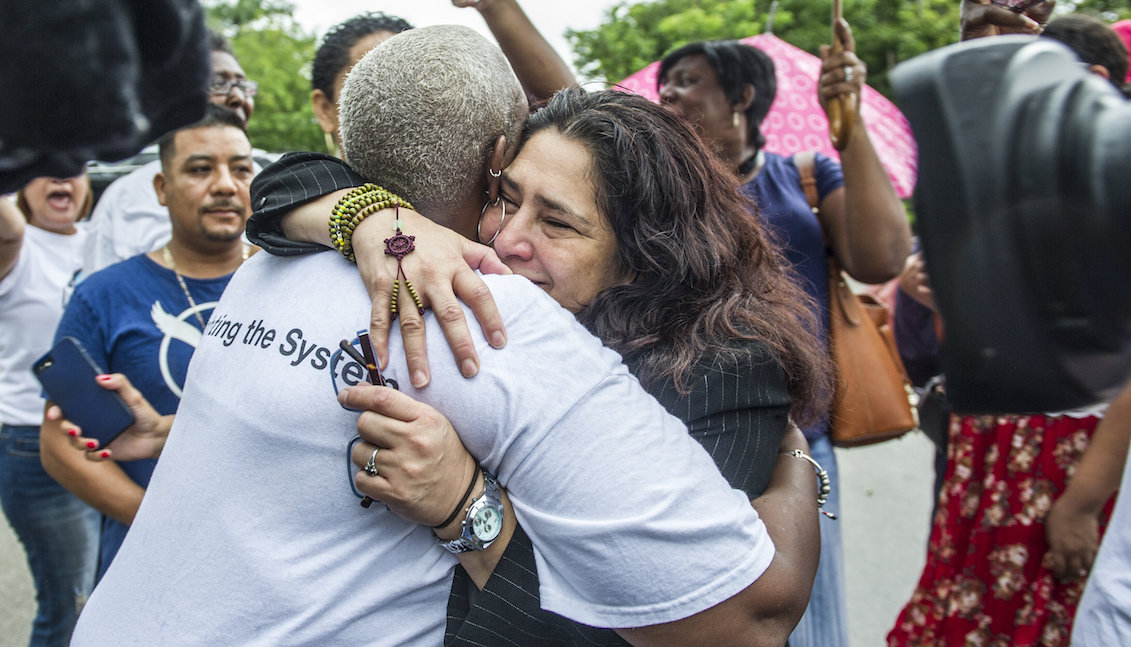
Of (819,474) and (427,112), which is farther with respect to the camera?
(819,474)

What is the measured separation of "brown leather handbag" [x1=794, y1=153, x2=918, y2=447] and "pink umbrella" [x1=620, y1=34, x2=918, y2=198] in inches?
59.6

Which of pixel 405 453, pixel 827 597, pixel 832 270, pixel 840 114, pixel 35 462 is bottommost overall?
pixel 827 597

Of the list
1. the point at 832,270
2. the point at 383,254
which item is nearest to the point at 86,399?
the point at 383,254

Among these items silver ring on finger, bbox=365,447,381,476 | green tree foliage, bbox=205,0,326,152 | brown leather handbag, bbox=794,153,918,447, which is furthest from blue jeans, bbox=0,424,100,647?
green tree foliage, bbox=205,0,326,152

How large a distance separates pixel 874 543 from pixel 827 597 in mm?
2188

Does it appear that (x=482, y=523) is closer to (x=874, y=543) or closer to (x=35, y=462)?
(x=35, y=462)

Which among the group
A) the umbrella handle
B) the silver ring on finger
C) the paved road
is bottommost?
the paved road

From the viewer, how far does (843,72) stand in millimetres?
2758

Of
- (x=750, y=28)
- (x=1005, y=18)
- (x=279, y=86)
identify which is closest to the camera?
(x=1005, y=18)

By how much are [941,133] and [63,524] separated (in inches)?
134

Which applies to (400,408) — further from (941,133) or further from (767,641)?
(941,133)

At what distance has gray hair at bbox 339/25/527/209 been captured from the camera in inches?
55.4

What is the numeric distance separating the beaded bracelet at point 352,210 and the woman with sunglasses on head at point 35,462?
1.98 meters

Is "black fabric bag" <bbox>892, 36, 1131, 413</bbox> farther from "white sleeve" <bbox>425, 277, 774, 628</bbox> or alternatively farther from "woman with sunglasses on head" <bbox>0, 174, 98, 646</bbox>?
"woman with sunglasses on head" <bbox>0, 174, 98, 646</bbox>
